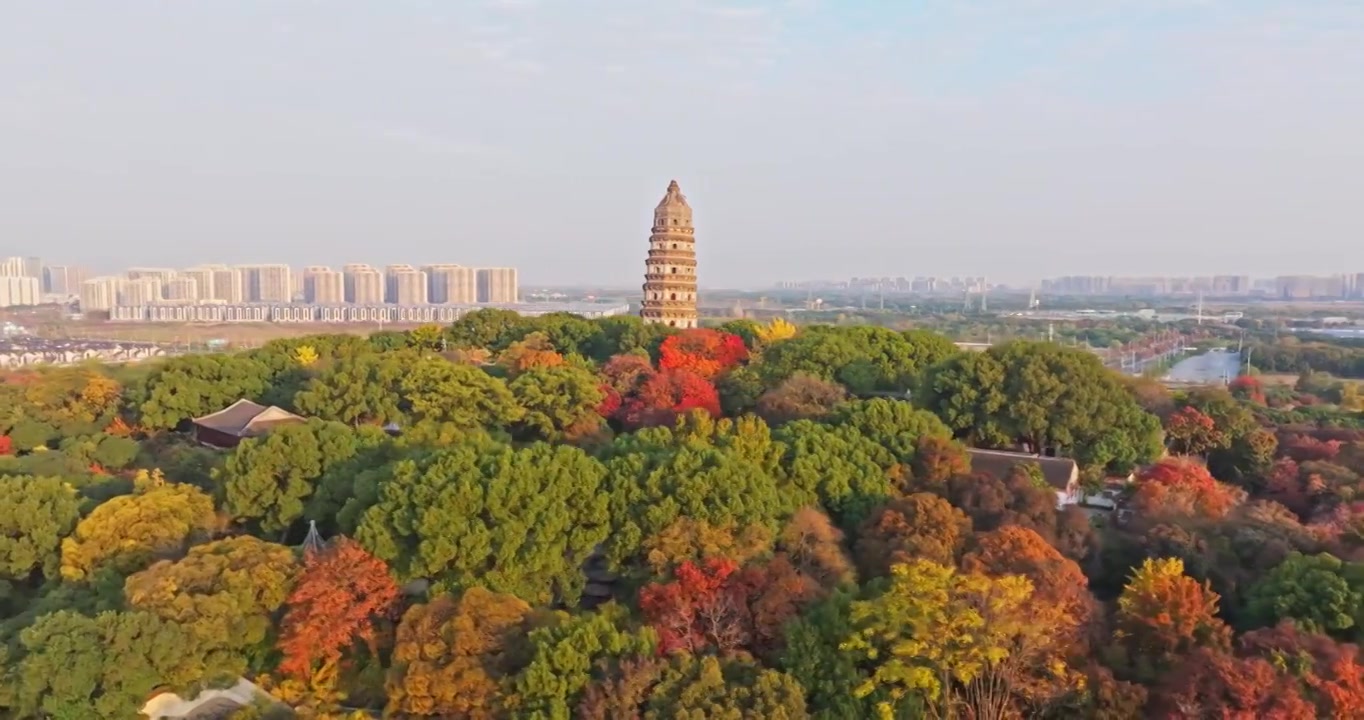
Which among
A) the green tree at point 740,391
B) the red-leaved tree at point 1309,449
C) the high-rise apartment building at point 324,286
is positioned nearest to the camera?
the red-leaved tree at point 1309,449

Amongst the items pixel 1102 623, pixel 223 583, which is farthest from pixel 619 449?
pixel 1102 623

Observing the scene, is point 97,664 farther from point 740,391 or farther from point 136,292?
point 136,292

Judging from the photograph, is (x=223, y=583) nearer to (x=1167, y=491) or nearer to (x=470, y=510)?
(x=470, y=510)

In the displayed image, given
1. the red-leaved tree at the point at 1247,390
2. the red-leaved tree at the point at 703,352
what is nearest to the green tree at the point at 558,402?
the red-leaved tree at the point at 703,352

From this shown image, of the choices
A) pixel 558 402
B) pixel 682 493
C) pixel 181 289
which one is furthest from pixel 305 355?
pixel 181 289

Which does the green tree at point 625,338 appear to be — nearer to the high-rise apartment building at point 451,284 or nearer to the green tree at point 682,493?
the green tree at point 682,493

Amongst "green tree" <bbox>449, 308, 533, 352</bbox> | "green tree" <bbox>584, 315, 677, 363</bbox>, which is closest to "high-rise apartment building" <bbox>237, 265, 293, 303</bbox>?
"green tree" <bbox>449, 308, 533, 352</bbox>

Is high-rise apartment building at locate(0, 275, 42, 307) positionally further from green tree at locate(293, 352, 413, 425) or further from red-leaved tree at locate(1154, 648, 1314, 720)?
red-leaved tree at locate(1154, 648, 1314, 720)
